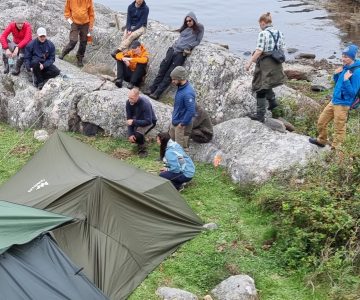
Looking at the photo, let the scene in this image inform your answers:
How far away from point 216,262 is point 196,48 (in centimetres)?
780

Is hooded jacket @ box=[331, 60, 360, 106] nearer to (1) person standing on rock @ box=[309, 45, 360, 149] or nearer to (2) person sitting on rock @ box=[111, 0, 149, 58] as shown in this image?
(1) person standing on rock @ box=[309, 45, 360, 149]

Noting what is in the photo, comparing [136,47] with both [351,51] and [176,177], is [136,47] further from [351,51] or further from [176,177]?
[351,51]

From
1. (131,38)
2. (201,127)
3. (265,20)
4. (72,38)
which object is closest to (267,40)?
(265,20)

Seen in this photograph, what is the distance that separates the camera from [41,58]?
14.5 meters

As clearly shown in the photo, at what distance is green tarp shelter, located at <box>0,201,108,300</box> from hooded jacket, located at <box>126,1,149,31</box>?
893 cm

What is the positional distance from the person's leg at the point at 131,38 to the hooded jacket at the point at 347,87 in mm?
6660

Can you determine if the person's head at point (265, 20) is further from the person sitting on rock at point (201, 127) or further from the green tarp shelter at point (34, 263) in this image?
the green tarp shelter at point (34, 263)

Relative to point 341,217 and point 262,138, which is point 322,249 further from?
point 262,138

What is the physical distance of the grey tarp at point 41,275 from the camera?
7012mm

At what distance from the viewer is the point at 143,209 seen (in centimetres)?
953

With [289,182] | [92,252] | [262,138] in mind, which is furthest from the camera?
[262,138]

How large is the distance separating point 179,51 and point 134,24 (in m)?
1.83

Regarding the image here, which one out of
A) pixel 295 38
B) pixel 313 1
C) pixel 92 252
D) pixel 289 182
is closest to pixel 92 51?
pixel 289 182

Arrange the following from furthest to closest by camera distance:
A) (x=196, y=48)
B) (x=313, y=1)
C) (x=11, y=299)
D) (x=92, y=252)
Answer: (x=313, y=1) < (x=196, y=48) < (x=92, y=252) < (x=11, y=299)
